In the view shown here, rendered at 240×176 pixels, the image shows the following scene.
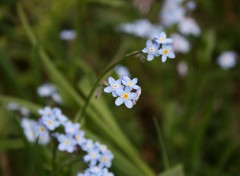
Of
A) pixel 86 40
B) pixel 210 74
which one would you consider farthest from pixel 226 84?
pixel 86 40

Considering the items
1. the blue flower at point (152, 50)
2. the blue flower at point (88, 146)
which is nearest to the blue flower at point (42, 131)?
the blue flower at point (88, 146)

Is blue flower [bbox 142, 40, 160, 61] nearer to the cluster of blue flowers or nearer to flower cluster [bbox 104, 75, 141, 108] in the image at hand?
flower cluster [bbox 104, 75, 141, 108]

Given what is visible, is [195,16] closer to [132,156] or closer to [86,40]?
[86,40]

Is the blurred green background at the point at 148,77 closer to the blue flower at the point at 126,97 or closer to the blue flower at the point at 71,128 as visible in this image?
the blue flower at the point at 71,128

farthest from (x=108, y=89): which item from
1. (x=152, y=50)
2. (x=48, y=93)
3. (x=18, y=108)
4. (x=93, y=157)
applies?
(x=18, y=108)

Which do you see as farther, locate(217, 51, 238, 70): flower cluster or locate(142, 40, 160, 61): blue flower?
locate(217, 51, 238, 70): flower cluster

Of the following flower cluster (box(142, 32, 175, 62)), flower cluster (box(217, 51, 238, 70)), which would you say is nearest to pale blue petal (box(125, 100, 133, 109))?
flower cluster (box(142, 32, 175, 62))

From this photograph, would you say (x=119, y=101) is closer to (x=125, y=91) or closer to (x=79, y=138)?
(x=125, y=91)

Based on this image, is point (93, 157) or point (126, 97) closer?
point (126, 97)
